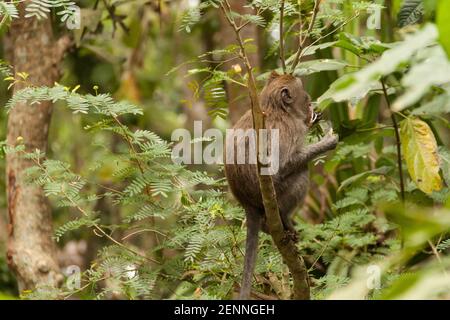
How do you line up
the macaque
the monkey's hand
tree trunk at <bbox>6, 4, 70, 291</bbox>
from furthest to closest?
1. tree trunk at <bbox>6, 4, 70, 291</bbox>
2. the monkey's hand
3. the macaque

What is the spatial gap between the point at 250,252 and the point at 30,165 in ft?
8.20

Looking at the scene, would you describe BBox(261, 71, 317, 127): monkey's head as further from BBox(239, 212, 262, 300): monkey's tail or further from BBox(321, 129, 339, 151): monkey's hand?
BBox(239, 212, 262, 300): monkey's tail

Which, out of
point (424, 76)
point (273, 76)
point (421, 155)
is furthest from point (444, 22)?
point (273, 76)

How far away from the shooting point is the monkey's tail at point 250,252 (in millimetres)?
3554

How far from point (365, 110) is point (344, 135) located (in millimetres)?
1369

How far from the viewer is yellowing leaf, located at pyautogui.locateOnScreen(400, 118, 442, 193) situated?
13.7 ft

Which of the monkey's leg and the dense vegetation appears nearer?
the monkey's leg

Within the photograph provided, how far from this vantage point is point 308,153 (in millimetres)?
4520

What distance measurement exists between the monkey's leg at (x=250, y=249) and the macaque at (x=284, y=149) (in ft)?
0.13

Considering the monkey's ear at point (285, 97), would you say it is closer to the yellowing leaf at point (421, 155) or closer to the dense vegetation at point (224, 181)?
the dense vegetation at point (224, 181)

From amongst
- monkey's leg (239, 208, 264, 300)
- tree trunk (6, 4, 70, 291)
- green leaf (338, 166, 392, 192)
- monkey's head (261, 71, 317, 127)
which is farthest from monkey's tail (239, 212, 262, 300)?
tree trunk (6, 4, 70, 291)

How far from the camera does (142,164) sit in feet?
13.7

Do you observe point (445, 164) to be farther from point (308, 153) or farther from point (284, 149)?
point (284, 149)

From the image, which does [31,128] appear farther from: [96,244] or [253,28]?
[96,244]
